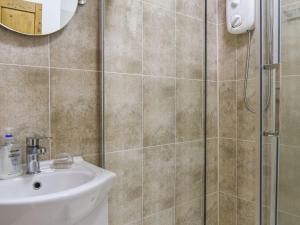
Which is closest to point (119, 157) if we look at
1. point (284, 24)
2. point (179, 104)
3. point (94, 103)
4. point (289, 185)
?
point (94, 103)

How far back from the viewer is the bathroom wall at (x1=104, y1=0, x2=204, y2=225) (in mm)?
1322

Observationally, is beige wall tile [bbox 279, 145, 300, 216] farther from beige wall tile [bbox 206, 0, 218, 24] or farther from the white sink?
beige wall tile [bbox 206, 0, 218, 24]

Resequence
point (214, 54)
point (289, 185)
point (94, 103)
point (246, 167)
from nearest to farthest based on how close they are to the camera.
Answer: point (289, 185) → point (94, 103) → point (246, 167) → point (214, 54)

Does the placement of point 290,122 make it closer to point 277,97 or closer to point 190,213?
point 277,97

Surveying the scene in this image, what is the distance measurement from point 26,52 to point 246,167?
144cm

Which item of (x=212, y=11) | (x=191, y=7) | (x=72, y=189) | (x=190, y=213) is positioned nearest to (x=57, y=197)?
(x=72, y=189)

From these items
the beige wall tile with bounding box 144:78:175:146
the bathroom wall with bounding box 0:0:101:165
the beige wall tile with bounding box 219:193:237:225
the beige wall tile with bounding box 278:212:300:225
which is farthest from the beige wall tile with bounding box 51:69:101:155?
the beige wall tile with bounding box 219:193:237:225

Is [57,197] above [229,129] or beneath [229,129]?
beneath

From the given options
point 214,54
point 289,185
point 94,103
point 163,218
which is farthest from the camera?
point 214,54

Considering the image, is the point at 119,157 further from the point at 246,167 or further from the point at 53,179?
the point at 246,167

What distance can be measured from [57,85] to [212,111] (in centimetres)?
104

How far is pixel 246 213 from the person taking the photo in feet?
5.53

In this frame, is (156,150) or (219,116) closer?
(156,150)

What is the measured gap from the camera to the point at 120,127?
1.33m
